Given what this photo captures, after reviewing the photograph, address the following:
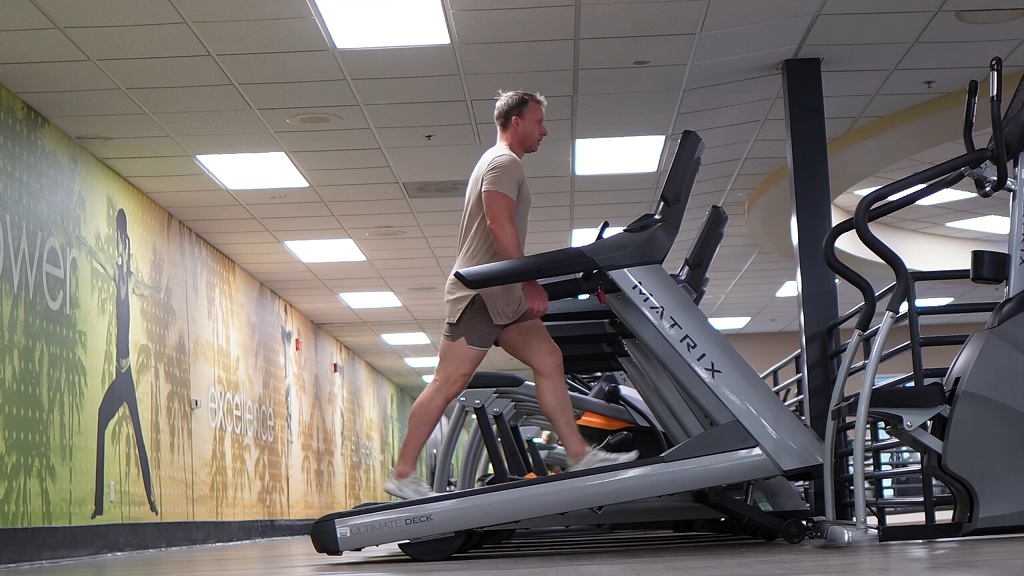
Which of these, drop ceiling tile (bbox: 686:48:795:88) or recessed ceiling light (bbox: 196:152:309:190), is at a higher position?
drop ceiling tile (bbox: 686:48:795:88)

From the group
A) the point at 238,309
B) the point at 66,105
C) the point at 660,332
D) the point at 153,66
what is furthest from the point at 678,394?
the point at 238,309

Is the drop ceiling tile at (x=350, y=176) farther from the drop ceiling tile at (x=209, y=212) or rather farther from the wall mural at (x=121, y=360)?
the wall mural at (x=121, y=360)

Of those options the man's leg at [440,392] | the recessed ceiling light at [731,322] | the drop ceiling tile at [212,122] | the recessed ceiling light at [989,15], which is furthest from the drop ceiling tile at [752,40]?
the recessed ceiling light at [731,322]

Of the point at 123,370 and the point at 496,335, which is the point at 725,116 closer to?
the point at 496,335

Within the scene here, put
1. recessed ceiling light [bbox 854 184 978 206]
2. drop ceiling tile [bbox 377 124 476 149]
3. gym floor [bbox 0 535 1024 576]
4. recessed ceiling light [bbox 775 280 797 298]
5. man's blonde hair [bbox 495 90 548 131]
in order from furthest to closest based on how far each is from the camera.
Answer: recessed ceiling light [bbox 775 280 797 298] → recessed ceiling light [bbox 854 184 978 206] → drop ceiling tile [bbox 377 124 476 149] → man's blonde hair [bbox 495 90 548 131] → gym floor [bbox 0 535 1024 576]

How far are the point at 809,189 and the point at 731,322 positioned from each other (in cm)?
989

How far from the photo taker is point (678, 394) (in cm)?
352

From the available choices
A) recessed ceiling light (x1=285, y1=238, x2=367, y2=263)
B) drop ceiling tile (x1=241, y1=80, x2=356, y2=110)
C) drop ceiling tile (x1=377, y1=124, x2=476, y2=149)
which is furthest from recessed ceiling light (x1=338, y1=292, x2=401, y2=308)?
drop ceiling tile (x1=241, y1=80, x2=356, y2=110)

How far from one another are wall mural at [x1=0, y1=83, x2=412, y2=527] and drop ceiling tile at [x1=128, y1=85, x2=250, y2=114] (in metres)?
0.79

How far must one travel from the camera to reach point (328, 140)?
7.44 metres

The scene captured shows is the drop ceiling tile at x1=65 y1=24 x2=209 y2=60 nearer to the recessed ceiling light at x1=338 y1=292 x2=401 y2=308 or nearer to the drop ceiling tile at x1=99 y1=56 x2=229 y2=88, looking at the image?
the drop ceiling tile at x1=99 y1=56 x2=229 y2=88

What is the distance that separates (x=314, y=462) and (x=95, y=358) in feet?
23.7

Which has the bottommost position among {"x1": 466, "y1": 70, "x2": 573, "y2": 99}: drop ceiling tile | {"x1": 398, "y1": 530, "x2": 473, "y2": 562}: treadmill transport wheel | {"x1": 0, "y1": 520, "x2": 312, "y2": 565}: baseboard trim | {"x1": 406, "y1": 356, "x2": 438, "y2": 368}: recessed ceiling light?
{"x1": 0, "y1": 520, "x2": 312, "y2": 565}: baseboard trim

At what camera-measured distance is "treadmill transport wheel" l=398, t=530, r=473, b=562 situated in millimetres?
3195
